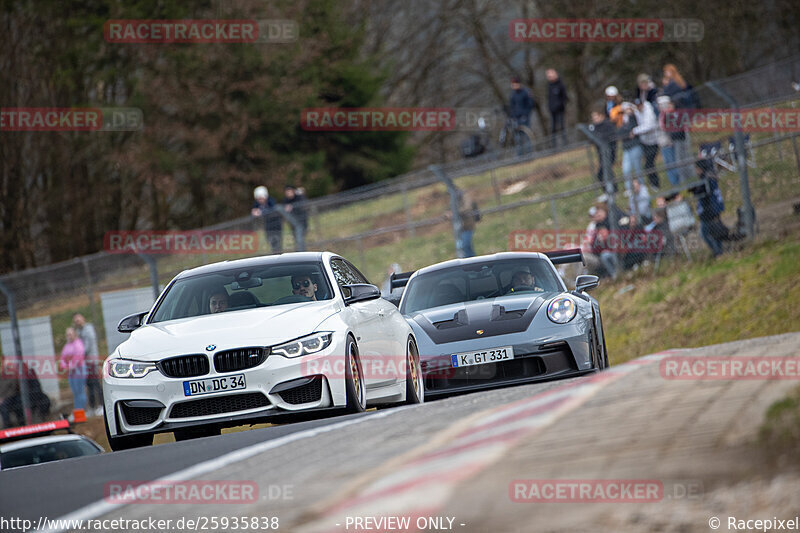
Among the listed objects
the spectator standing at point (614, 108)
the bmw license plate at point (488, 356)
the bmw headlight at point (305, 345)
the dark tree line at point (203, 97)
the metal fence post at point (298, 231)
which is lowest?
the bmw license plate at point (488, 356)

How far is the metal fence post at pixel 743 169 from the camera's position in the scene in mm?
18078

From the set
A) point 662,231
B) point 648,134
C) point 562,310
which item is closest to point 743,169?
point 662,231

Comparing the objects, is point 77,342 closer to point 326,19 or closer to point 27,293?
point 27,293

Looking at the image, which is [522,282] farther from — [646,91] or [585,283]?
[646,91]

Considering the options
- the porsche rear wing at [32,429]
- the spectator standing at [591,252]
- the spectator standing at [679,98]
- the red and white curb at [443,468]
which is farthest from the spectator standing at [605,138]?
the red and white curb at [443,468]

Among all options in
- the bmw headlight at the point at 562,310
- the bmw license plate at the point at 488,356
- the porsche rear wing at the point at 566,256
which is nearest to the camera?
the bmw license plate at the point at 488,356

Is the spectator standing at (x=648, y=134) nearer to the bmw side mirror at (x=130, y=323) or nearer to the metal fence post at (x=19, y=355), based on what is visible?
the metal fence post at (x=19, y=355)

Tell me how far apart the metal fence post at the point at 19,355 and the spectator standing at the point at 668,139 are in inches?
459

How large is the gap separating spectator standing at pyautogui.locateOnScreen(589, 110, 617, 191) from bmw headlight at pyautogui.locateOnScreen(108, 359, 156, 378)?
463 inches

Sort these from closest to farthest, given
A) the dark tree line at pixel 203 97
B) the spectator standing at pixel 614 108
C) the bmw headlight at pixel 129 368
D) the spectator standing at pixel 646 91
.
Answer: the bmw headlight at pixel 129 368, the spectator standing at pixel 646 91, the spectator standing at pixel 614 108, the dark tree line at pixel 203 97

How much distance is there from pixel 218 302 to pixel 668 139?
1271 centimetres

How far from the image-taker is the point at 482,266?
13.1 metres

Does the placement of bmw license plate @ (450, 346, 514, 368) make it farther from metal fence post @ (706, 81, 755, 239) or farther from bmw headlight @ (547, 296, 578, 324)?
metal fence post @ (706, 81, 755, 239)

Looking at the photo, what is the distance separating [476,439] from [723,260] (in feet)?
45.3
